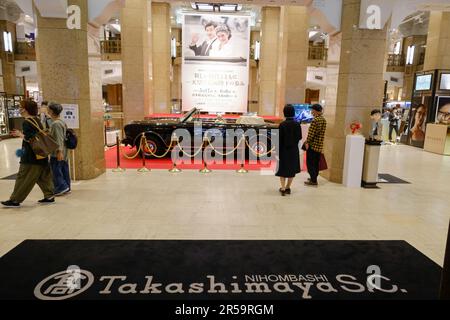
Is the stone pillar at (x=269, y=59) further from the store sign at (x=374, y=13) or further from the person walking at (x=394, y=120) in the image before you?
the store sign at (x=374, y=13)

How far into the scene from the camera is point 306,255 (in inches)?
140

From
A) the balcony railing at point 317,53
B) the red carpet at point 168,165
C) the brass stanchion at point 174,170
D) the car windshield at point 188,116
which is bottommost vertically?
the red carpet at point 168,165

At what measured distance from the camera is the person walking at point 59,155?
5293 mm

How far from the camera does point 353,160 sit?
6.64m

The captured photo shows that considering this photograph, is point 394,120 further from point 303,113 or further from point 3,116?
point 3,116

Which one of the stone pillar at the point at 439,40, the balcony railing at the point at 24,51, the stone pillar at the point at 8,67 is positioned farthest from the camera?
the balcony railing at the point at 24,51

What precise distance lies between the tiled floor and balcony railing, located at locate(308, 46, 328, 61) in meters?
18.8

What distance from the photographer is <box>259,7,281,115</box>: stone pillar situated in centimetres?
1677

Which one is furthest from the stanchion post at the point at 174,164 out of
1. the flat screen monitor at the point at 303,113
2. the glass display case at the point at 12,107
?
the glass display case at the point at 12,107

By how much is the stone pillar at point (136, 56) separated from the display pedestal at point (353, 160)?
941 cm

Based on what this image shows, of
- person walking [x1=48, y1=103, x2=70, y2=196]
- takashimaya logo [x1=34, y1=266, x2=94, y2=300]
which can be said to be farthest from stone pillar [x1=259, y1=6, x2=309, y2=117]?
takashimaya logo [x1=34, y1=266, x2=94, y2=300]

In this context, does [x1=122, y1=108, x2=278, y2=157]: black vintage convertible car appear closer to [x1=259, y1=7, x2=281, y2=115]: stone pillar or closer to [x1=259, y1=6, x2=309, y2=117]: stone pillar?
[x1=259, y1=6, x2=309, y2=117]: stone pillar

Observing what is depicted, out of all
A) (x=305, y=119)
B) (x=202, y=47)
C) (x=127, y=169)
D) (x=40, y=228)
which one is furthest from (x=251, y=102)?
(x=40, y=228)
